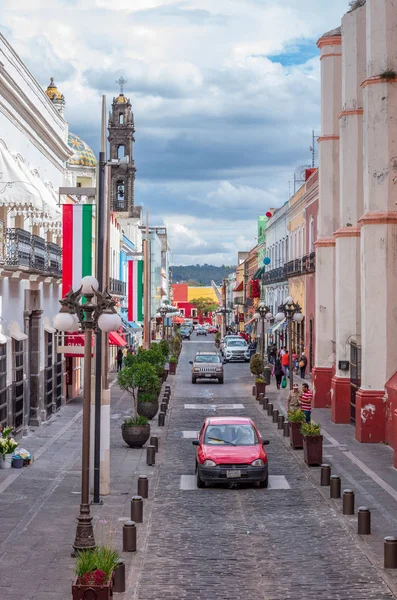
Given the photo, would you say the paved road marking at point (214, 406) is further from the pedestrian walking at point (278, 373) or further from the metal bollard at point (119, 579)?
the metal bollard at point (119, 579)

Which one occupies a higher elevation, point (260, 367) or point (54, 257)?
point (54, 257)

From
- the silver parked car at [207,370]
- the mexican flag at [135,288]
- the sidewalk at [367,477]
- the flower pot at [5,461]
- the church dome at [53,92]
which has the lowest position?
the sidewalk at [367,477]

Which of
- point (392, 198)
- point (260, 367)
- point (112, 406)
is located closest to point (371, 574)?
point (392, 198)

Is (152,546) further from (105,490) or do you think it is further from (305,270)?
(305,270)

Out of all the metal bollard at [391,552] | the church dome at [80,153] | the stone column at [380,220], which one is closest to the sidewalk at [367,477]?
the metal bollard at [391,552]

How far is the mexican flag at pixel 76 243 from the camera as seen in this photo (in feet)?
72.5

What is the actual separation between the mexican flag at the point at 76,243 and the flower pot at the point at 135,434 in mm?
4268

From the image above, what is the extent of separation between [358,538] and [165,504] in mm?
4298

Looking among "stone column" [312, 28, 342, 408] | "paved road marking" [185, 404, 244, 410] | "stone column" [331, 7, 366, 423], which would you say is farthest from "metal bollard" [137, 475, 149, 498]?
"stone column" [312, 28, 342, 408]

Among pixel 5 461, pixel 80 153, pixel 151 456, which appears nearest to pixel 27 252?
pixel 5 461

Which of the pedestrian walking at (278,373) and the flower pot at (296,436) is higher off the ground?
the pedestrian walking at (278,373)

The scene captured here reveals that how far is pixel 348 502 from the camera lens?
16266mm

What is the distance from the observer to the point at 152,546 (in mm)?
14367

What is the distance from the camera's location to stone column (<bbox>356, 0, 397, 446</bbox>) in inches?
979
